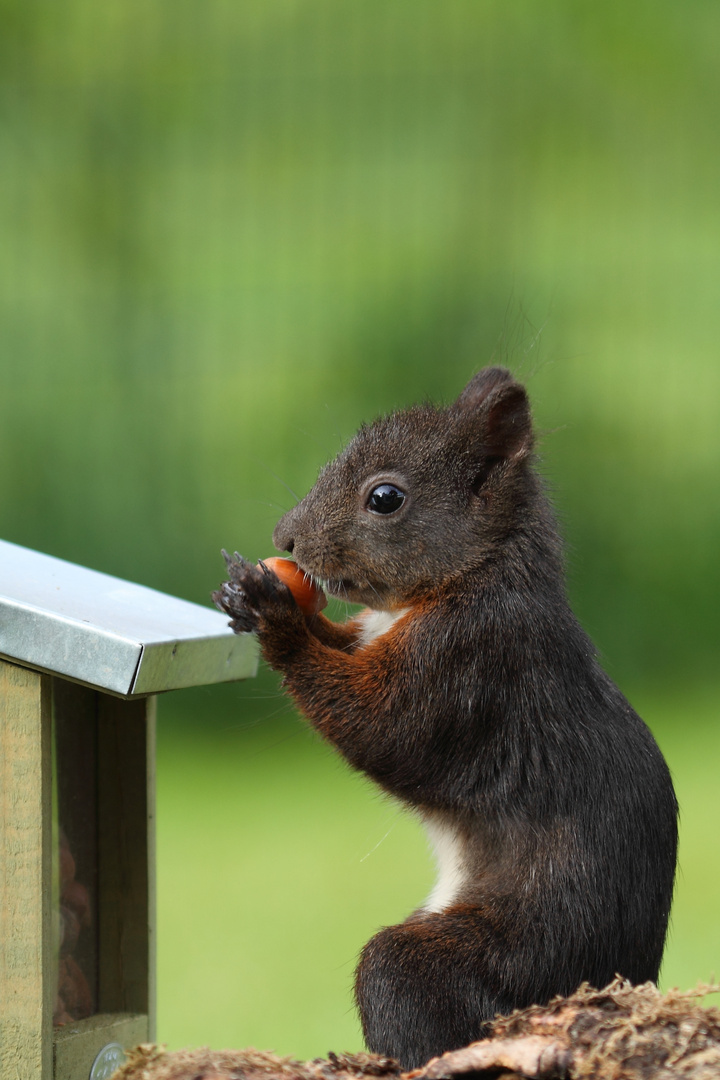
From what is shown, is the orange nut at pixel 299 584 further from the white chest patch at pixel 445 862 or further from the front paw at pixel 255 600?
the white chest patch at pixel 445 862

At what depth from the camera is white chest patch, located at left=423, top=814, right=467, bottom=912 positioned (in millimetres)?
2084

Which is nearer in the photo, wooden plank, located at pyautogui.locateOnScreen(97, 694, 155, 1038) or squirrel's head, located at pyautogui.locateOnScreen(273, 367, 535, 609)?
squirrel's head, located at pyautogui.locateOnScreen(273, 367, 535, 609)

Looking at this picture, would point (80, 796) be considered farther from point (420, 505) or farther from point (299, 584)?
point (420, 505)

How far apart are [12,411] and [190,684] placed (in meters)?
5.15

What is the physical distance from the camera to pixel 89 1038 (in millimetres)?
2090

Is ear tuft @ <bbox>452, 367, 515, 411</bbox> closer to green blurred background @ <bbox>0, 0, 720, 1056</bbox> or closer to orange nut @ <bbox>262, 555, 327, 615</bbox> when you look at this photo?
orange nut @ <bbox>262, 555, 327, 615</bbox>

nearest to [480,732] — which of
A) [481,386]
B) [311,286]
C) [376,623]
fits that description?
[376,623]

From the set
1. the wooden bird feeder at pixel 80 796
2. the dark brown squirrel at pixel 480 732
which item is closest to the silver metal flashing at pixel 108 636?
the wooden bird feeder at pixel 80 796

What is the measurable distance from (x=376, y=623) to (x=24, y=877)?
2.71 feet

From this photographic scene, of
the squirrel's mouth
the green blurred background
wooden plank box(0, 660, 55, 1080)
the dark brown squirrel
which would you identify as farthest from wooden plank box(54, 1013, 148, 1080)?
the green blurred background

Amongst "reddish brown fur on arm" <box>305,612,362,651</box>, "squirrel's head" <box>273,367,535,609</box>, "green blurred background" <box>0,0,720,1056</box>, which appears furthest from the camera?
"green blurred background" <box>0,0,720,1056</box>

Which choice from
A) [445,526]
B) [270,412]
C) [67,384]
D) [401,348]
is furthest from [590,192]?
[445,526]

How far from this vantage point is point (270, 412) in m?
6.68

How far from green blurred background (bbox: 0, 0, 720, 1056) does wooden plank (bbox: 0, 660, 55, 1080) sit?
4520mm
